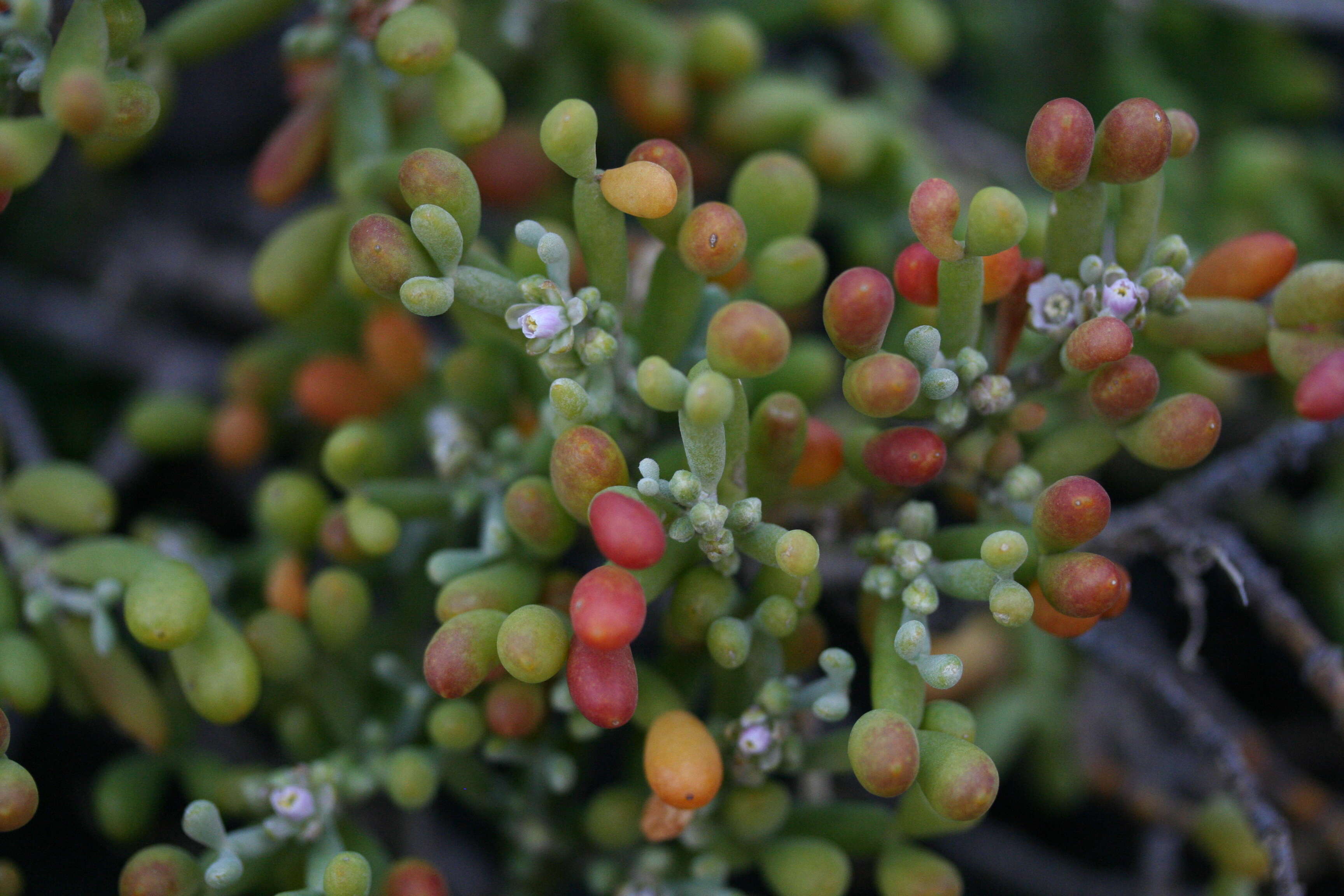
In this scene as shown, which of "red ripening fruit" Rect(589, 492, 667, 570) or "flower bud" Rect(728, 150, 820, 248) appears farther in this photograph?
"flower bud" Rect(728, 150, 820, 248)

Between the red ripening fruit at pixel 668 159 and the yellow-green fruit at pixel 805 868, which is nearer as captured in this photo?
the red ripening fruit at pixel 668 159

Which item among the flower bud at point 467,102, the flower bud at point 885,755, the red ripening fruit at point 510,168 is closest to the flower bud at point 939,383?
the flower bud at point 885,755

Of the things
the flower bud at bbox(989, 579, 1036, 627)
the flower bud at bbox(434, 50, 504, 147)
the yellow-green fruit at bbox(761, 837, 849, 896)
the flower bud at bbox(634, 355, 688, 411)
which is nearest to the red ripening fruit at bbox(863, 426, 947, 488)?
the flower bud at bbox(989, 579, 1036, 627)

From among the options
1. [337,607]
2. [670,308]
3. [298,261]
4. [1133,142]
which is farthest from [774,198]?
[337,607]

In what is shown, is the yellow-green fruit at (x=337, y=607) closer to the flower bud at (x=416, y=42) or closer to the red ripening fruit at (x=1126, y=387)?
the flower bud at (x=416, y=42)

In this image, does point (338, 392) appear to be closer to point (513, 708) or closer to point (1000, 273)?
point (513, 708)

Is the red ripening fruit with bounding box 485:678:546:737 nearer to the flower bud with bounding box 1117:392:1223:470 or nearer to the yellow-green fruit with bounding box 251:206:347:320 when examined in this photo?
the yellow-green fruit with bounding box 251:206:347:320

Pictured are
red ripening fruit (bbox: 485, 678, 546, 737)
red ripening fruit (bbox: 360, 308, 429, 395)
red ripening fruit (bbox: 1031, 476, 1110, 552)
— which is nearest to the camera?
red ripening fruit (bbox: 1031, 476, 1110, 552)
